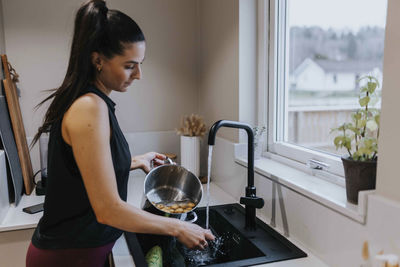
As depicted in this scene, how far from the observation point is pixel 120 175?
111 centimetres

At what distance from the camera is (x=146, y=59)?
7.23ft

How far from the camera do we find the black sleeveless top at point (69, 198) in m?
1.04

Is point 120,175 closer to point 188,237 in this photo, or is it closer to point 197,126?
point 188,237

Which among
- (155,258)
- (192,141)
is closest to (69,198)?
(155,258)

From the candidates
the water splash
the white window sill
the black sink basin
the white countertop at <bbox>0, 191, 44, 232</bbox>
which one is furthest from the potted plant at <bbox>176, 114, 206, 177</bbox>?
the white countertop at <bbox>0, 191, 44, 232</bbox>

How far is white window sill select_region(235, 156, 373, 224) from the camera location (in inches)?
39.5

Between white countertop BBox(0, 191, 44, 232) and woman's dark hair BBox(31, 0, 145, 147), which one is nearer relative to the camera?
woman's dark hair BBox(31, 0, 145, 147)

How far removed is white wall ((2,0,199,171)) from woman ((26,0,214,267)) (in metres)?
1.00

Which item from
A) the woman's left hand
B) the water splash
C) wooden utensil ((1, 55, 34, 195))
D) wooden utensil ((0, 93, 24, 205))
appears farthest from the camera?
wooden utensil ((1, 55, 34, 195))

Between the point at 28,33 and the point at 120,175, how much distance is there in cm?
129

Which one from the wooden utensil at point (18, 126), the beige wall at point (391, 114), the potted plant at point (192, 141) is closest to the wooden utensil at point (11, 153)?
the wooden utensil at point (18, 126)

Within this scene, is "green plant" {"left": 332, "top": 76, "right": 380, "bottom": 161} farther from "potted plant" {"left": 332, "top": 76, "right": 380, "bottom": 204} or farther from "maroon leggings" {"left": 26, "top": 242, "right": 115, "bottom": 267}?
"maroon leggings" {"left": 26, "top": 242, "right": 115, "bottom": 267}

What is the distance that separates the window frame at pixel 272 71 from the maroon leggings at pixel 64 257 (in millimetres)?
892

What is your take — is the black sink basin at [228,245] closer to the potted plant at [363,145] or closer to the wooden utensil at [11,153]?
the potted plant at [363,145]
